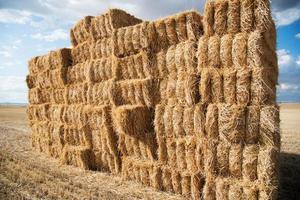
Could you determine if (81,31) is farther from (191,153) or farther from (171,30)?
(191,153)

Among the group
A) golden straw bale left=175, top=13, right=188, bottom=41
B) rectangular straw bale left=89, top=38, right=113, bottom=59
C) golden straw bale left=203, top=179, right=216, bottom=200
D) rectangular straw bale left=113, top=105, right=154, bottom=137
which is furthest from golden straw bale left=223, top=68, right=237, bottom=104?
rectangular straw bale left=89, top=38, right=113, bottom=59

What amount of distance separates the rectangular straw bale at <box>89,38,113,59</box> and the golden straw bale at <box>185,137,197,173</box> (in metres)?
4.79

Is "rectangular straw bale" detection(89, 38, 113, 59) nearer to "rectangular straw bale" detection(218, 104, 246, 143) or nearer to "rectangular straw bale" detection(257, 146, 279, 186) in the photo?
"rectangular straw bale" detection(218, 104, 246, 143)

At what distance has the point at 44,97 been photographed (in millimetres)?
18234

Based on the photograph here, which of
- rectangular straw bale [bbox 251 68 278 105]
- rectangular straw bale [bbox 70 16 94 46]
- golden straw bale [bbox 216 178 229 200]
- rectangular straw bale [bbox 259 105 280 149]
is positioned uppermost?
rectangular straw bale [bbox 70 16 94 46]

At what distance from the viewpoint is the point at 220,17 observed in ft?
29.3

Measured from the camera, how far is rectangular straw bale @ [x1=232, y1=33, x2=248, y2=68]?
8.50m

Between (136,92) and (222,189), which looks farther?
(136,92)

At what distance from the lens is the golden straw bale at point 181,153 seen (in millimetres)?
10179

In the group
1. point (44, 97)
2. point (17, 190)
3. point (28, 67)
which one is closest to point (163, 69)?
point (17, 190)

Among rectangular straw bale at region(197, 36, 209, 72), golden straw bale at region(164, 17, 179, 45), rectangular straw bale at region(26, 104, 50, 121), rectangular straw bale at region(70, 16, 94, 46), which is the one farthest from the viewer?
rectangular straw bale at region(26, 104, 50, 121)

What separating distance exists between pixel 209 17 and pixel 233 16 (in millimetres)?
640

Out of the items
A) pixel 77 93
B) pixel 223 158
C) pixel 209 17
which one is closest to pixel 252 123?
pixel 223 158

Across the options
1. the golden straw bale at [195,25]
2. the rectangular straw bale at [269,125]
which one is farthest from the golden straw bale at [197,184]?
the golden straw bale at [195,25]
